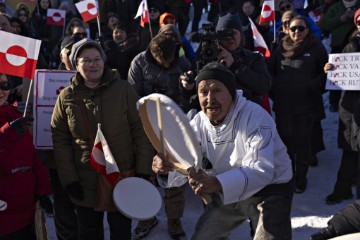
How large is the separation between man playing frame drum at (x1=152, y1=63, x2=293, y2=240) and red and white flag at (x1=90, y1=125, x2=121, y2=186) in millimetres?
753

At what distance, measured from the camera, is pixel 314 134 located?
6723 mm

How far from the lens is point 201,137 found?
10.8 feet

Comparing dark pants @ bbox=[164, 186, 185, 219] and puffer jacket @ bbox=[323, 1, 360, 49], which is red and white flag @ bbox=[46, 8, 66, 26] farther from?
dark pants @ bbox=[164, 186, 185, 219]

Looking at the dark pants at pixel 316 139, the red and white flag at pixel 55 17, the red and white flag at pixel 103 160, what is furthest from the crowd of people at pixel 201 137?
the red and white flag at pixel 55 17

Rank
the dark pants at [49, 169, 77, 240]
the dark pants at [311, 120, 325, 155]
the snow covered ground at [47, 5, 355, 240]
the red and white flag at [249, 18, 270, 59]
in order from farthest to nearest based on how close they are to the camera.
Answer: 1. the dark pants at [311, 120, 325, 155]
2. the red and white flag at [249, 18, 270, 59]
3. the snow covered ground at [47, 5, 355, 240]
4. the dark pants at [49, 169, 77, 240]

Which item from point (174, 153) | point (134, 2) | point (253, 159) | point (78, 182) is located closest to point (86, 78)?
point (78, 182)

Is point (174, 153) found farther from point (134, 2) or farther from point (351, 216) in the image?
point (134, 2)

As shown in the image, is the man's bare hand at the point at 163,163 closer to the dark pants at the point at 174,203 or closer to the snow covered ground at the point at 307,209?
the dark pants at the point at 174,203

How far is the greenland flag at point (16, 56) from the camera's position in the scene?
12.7 feet

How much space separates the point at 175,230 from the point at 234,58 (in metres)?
1.88

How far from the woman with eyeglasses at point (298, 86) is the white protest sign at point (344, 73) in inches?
12.0

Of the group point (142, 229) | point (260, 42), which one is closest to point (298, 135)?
point (260, 42)

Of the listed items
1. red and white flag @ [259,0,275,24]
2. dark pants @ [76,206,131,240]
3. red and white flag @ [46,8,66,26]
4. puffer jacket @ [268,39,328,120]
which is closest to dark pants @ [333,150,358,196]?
puffer jacket @ [268,39,328,120]

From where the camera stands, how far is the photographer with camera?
4.18m
